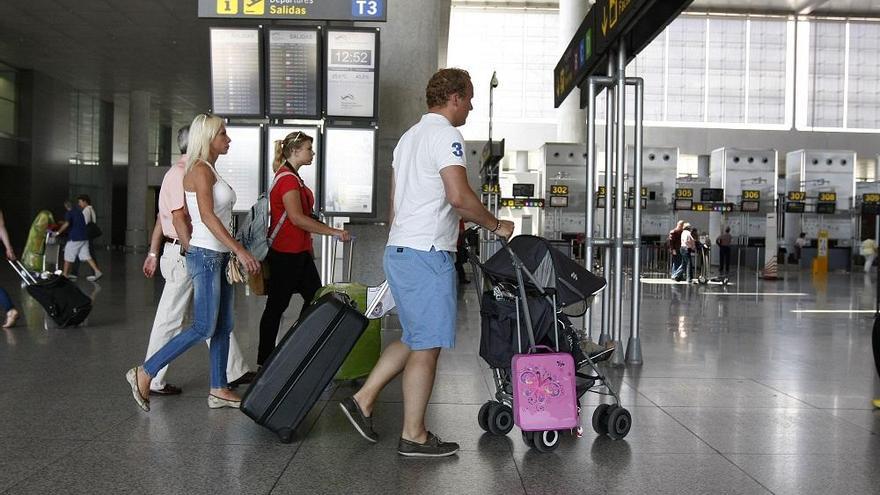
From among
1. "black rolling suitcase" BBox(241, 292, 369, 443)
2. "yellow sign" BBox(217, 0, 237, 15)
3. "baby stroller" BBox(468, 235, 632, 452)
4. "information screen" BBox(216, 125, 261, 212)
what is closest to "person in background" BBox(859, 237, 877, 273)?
"information screen" BBox(216, 125, 261, 212)

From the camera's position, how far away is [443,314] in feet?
12.5

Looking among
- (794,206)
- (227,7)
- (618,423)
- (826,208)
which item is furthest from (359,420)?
(826,208)

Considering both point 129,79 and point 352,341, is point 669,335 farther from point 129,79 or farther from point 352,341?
point 129,79

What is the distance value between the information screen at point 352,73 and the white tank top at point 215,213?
332 cm

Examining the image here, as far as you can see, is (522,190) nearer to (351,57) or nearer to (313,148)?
(351,57)

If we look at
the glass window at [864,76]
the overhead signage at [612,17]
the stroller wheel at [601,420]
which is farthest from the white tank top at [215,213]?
the glass window at [864,76]

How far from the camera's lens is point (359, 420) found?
161 inches

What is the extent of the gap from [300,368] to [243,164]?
4.25m

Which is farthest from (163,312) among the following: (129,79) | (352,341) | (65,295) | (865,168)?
(865,168)

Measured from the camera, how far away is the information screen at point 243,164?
779cm

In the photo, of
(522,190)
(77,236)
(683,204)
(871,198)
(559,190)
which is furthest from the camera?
(871,198)

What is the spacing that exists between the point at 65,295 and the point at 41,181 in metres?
25.6

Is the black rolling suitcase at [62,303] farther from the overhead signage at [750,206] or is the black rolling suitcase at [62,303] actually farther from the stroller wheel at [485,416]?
the overhead signage at [750,206]

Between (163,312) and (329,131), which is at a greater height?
(329,131)
